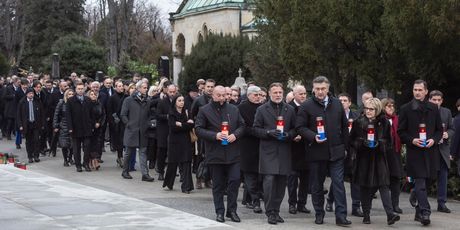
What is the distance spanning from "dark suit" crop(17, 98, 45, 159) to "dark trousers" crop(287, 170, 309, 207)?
28.6 feet

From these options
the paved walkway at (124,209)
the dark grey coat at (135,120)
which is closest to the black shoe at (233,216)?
the paved walkway at (124,209)

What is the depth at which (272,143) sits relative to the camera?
35.9 ft

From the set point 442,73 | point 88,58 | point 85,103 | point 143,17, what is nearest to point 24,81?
point 85,103

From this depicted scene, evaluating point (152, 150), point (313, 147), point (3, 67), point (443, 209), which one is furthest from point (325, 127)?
point (3, 67)

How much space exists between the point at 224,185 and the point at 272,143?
0.94 metres

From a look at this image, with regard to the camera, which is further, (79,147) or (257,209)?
(79,147)

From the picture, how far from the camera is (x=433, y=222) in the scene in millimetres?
11445

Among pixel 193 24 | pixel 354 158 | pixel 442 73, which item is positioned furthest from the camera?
pixel 193 24

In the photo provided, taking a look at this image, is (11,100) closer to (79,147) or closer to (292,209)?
(79,147)

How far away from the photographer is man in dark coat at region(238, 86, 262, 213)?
11.8 meters

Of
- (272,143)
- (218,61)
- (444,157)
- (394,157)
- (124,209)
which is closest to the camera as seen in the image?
(272,143)

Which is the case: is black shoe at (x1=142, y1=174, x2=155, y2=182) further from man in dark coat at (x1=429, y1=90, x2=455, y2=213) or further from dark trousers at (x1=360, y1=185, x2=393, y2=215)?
man in dark coat at (x1=429, y1=90, x2=455, y2=213)

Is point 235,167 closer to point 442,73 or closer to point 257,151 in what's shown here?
point 257,151

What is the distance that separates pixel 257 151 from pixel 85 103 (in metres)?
6.52
